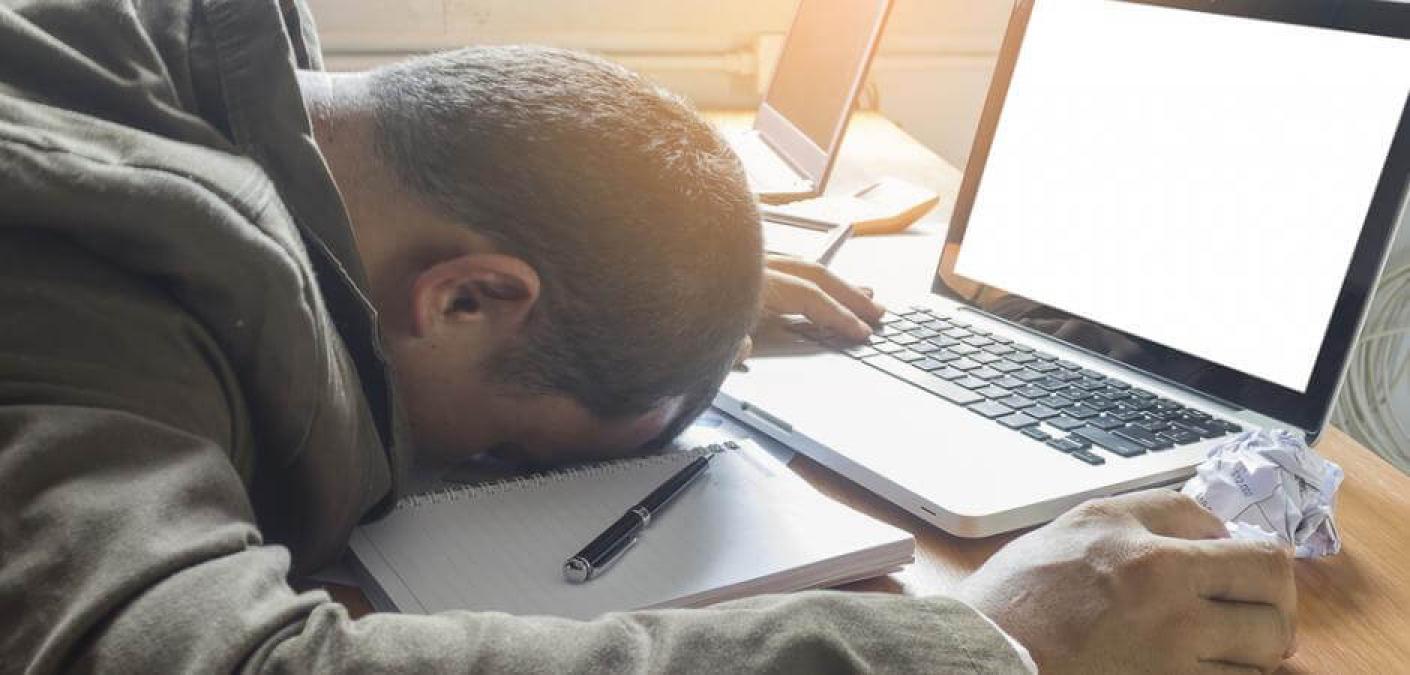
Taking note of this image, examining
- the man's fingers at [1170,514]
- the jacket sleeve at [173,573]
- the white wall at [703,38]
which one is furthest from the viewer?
the white wall at [703,38]

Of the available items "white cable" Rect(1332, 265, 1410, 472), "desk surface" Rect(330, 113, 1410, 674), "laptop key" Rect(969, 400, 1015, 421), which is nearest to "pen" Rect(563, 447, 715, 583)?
"desk surface" Rect(330, 113, 1410, 674)

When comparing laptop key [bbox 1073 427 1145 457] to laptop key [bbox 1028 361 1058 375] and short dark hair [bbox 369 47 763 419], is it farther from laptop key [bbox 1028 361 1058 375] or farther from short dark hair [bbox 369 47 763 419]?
short dark hair [bbox 369 47 763 419]

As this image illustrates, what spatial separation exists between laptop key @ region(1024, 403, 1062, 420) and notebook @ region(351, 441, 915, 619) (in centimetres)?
19

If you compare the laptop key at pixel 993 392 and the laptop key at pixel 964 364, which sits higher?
the laptop key at pixel 993 392

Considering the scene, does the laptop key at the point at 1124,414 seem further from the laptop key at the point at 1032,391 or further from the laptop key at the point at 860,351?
the laptop key at the point at 860,351

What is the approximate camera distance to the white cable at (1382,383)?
146 centimetres

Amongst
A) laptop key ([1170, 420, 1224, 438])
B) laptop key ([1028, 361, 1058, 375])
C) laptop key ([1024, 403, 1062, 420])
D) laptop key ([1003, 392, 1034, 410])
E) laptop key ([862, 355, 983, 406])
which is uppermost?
laptop key ([1170, 420, 1224, 438])

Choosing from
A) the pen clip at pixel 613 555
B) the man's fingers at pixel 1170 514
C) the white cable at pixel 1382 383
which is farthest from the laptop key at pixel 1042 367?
the white cable at pixel 1382 383

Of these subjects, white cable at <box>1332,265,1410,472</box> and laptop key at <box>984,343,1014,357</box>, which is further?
white cable at <box>1332,265,1410,472</box>

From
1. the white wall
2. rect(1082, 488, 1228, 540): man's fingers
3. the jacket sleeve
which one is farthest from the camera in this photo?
the white wall

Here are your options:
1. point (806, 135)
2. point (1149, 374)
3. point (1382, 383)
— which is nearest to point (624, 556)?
point (1149, 374)

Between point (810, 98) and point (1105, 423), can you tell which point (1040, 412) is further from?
point (810, 98)

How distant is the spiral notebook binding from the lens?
68 centimetres

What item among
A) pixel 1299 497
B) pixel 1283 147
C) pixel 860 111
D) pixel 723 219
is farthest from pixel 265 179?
pixel 860 111
